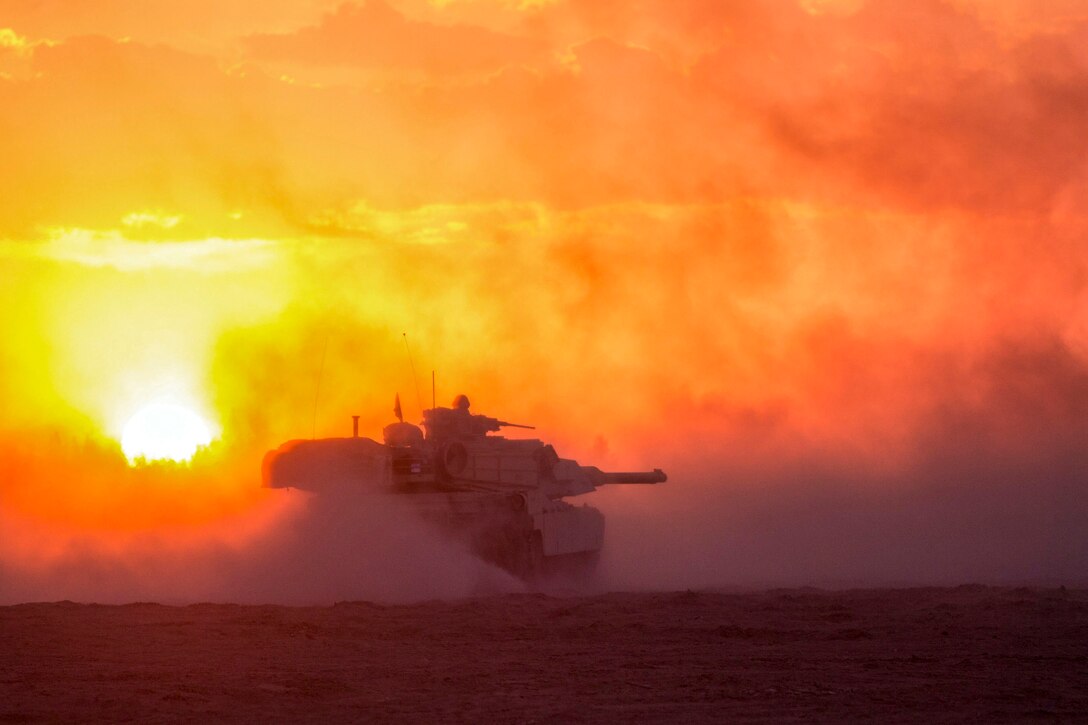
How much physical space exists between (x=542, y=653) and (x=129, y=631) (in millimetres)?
5640

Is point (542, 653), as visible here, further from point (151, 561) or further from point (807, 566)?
point (807, 566)

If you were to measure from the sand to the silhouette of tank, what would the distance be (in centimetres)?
663

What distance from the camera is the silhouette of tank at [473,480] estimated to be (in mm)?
28672

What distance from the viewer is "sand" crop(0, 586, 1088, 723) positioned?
12797 mm

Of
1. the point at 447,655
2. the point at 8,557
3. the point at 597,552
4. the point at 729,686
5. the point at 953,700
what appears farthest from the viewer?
the point at 597,552

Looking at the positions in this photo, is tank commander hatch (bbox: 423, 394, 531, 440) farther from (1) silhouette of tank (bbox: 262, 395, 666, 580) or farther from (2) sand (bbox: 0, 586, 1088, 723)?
(2) sand (bbox: 0, 586, 1088, 723)

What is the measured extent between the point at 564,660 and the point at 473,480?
15.3 meters

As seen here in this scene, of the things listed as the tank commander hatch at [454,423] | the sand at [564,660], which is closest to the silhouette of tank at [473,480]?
the tank commander hatch at [454,423]

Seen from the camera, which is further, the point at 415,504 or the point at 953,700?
the point at 415,504

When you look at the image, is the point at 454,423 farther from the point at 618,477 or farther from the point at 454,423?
the point at 618,477

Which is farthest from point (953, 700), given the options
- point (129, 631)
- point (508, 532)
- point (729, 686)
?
point (508, 532)

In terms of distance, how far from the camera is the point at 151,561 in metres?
26.7

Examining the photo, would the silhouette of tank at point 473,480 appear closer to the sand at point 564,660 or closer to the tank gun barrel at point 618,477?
the tank gun barrel at point 618,477

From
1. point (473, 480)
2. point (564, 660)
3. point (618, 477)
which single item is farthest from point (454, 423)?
point (564, 660)
